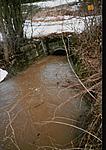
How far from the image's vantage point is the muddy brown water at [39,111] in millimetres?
3129

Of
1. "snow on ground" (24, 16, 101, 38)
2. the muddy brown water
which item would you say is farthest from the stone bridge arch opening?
the muddy brown water

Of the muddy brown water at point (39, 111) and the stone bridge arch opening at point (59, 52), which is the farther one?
the stone bridge arch opening at point (59, 52)

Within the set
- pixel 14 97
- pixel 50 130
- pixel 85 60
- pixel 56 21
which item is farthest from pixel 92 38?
pixel 56 21

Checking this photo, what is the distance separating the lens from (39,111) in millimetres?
3809

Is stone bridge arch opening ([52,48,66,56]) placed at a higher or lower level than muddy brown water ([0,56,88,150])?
higher

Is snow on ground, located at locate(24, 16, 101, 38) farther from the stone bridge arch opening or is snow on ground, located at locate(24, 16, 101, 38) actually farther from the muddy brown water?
the muddy brown water

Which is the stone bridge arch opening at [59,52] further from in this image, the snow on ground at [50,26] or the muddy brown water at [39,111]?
the muddy brown water at [39,111]

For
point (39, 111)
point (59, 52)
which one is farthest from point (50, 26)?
point (39, 111)

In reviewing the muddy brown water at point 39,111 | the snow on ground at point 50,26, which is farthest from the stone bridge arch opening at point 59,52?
the muddy brown water at point 39,111

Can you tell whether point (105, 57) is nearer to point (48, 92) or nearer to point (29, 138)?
point (29, 138)

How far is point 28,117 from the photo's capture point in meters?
3.62

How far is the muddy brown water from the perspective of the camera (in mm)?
3129

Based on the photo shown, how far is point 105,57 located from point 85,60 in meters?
3.83

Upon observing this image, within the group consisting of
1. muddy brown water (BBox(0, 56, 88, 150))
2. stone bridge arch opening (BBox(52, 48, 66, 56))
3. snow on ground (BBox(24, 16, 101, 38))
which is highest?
snow on ground (BBox(24, 16, 101, 38))
